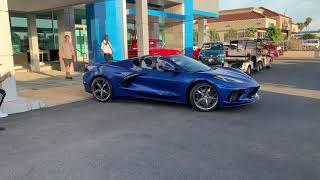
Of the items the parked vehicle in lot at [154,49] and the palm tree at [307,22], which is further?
the palm tree at [307,22]

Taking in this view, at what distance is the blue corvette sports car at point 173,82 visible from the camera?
784 centimetres

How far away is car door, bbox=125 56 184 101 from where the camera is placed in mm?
8328

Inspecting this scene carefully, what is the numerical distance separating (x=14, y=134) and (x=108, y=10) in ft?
36.6

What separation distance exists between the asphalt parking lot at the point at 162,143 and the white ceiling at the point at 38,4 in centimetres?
805

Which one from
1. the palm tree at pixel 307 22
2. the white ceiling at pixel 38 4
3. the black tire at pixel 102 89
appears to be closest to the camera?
the black tire at pixel 102 89

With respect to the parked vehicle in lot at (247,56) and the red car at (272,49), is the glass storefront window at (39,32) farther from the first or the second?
the red car at (272,49)

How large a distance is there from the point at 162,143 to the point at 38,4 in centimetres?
1270

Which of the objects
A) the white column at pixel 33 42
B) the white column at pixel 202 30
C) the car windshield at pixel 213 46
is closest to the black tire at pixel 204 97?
the white column at pixel 33 42

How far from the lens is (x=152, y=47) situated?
65.6ft

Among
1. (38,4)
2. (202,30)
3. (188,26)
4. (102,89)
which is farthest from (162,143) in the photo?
(202,30)

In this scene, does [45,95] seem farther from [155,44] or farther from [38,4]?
[155,44]

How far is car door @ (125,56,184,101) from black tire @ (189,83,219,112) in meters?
0.34

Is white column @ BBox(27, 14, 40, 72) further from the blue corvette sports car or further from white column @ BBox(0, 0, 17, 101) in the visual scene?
white column @ BBox(0, 0, 17, 101)

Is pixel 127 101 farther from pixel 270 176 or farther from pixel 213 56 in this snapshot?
pixel 213 56
